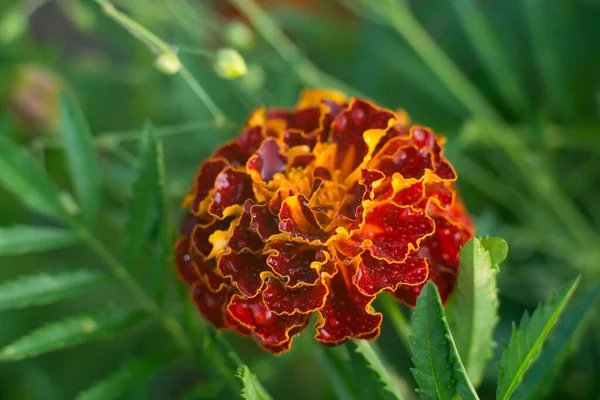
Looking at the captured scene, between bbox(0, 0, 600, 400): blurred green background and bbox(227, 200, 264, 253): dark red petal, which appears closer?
bbox(227, 200, 264, 253): dark red petal

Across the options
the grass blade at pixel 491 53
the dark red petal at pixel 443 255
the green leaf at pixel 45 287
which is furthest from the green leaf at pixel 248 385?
the grass blade at pixel 491 53

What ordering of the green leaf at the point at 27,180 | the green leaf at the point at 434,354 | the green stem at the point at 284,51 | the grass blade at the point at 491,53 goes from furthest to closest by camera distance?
1. the grass blade at the point at 491,53
2. the green stem at the point at 284,51
3. the green leaf at the point at 27,180
4. the green leaf at the point at 434,354

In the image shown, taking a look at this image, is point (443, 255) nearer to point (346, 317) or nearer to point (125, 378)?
point (346, 317)

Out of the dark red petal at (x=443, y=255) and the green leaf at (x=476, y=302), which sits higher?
the dark red petal at (x=443, y=255)

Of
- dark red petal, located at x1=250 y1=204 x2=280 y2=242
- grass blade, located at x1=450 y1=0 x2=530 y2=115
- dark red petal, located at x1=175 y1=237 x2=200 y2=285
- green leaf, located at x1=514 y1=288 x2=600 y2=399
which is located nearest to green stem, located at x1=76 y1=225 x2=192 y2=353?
dark red petal, located at x1=175 y1=237 x2=200 y2=285

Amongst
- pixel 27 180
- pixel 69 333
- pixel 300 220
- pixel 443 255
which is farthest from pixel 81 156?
pixel 443 255

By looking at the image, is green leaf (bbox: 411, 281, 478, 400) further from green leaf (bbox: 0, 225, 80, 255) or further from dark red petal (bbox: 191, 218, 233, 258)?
green leaf (bbox: 0, 225, 80, 255)

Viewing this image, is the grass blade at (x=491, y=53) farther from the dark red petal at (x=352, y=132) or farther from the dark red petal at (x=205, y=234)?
the dark red petal at (x=205, y=234)
